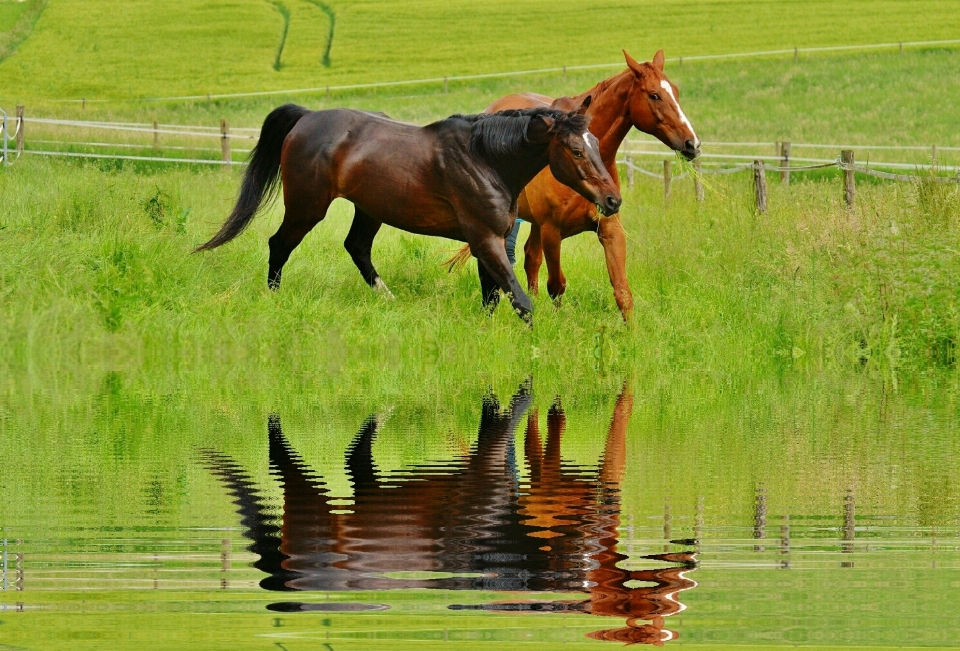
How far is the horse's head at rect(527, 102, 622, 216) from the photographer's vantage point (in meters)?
10.3

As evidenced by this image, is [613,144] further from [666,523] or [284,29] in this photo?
[284,29]

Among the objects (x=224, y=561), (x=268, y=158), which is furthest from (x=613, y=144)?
(x=224, y=561)

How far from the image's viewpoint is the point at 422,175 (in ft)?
37.0

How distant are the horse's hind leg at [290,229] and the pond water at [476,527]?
4388 mm

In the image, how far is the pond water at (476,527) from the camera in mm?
3666

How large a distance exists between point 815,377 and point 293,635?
6.82 metres

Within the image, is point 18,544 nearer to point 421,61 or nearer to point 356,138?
point 356,138

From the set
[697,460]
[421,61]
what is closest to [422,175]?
[697,460]

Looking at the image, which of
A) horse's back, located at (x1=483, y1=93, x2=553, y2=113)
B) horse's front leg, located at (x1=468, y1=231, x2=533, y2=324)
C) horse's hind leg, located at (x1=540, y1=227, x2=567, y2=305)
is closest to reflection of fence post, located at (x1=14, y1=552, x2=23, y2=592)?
horse's front leg, located at (x1=468, y1=231, x2=533, y2=324)

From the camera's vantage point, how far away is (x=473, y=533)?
15.5 feet

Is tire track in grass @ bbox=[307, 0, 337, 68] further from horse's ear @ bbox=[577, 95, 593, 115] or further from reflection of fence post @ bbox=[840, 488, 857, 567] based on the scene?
reflection of fence post @ bbox=[840, 488, 857, 567]

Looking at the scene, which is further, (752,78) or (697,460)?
(752,78)

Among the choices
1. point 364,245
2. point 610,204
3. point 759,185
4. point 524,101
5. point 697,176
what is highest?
point 524,101

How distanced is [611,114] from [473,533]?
6.86 meters
